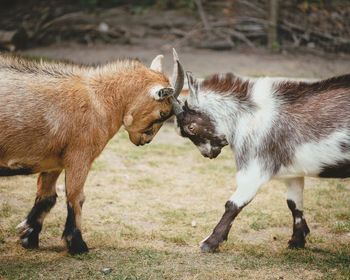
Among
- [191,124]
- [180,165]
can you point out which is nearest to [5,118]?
[191,124]

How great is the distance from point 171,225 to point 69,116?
1939mm

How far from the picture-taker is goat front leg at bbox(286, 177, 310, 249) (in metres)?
5.47

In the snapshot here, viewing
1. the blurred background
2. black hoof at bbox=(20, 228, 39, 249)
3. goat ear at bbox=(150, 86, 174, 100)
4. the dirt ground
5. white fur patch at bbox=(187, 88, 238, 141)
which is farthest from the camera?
the blurred background

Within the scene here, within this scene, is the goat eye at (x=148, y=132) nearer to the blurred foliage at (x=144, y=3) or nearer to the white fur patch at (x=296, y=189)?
the white fur patch at (x=296, y=189)

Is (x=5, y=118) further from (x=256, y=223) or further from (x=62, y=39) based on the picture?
(x=62, y=39)

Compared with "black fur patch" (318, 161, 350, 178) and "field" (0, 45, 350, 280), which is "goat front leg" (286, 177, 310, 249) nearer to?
"field" (0, 45, 350, 280)

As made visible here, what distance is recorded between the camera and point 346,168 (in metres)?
4.96

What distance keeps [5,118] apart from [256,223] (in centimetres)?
312

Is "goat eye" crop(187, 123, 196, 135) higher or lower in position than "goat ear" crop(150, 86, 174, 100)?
lower

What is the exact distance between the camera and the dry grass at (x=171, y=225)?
4746 millimetres

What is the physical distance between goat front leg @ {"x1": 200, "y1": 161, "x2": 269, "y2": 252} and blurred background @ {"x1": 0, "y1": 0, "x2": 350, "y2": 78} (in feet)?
21.7

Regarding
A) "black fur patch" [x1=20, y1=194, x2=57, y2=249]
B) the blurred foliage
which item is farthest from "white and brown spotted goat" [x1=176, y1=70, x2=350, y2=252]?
the blurred foliage

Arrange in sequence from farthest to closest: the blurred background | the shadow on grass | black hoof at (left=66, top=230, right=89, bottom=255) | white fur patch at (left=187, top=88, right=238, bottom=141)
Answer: the blurred background, white fur patch at (left=187, top=88, right=238, bottom=141), black hoof at (left=66, top=230, right=89, bottom=255), the shadow on grass

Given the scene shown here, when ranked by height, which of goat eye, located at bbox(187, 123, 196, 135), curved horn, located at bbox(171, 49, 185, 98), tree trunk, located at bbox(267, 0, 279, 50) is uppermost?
tree trunk, located at bbox(267, 0, 279, 50)
